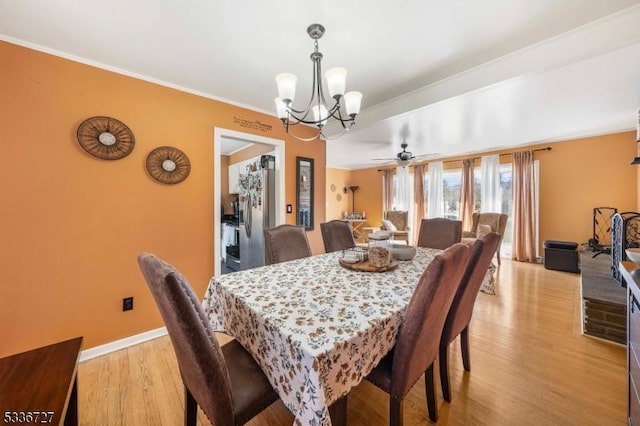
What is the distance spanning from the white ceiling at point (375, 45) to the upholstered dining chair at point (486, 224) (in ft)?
7.47

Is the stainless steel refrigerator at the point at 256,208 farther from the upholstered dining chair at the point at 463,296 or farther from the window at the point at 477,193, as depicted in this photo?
the window at the point at 477,193

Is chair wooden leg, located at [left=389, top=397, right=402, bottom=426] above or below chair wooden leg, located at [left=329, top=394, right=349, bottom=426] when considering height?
below

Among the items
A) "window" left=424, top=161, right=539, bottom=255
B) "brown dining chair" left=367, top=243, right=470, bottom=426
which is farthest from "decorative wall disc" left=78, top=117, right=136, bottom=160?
"window" left=424, top=161, right=539, bottom=255

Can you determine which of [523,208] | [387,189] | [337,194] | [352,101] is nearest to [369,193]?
[387,189]

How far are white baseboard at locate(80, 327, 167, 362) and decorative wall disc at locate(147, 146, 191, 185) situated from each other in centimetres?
138

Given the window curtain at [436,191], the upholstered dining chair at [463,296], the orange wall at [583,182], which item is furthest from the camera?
the window curtain at [436,191]

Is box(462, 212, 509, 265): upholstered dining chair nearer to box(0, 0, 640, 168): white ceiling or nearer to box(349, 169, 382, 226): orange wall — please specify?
box(0, 0, 640, 168): white ceiling

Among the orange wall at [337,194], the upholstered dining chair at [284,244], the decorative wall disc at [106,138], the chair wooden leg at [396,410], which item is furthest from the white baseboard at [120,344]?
the orange wall at [337,194]

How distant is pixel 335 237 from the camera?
2.71 m

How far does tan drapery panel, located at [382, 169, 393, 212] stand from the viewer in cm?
711

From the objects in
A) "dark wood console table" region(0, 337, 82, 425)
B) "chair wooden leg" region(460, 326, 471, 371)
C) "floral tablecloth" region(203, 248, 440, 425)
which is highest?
"floral tablecloth" region(203, 248, 440, 425)

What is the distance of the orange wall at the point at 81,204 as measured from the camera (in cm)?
175

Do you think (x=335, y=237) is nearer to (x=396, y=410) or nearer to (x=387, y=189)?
(x=396, y=410)

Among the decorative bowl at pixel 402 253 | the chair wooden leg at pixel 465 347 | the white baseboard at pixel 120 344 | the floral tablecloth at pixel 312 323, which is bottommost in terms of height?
the white baseboard at pixel 120 344
